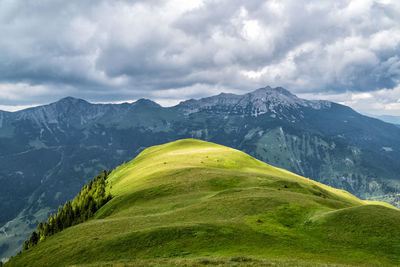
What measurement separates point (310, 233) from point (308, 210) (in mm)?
8786

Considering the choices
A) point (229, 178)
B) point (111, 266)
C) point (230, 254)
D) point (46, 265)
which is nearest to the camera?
point (111, 266)

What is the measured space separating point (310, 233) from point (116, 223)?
Result: 3089 centimetres

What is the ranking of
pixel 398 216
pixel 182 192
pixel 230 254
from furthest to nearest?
1. pixel 182 192
2. pixel 398 216
3. pixel 230 254

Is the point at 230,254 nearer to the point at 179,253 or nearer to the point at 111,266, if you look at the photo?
the point at 179,253

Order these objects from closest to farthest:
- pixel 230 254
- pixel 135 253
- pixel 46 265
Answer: pixel 230 254 → pixel 135 253 → pixel 46 265

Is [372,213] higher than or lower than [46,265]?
higher

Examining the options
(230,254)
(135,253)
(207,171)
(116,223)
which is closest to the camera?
(230,254)

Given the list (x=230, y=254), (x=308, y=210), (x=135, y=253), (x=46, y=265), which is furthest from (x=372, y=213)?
(x=46, y=265)

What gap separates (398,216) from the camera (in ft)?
120

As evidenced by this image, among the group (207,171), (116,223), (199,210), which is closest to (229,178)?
(207,171)

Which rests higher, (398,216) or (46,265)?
(398,216)

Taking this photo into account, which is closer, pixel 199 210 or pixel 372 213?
pixel 372 213

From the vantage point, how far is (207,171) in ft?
265

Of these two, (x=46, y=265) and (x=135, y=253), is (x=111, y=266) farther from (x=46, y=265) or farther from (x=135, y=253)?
(x=46, y=265)
